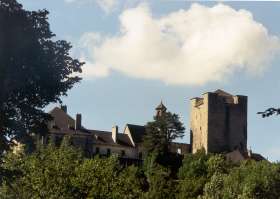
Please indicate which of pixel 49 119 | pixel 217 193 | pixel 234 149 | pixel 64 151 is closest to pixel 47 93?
pixel 49 119

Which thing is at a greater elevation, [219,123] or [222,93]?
[222,93]

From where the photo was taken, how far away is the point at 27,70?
24.7 meters

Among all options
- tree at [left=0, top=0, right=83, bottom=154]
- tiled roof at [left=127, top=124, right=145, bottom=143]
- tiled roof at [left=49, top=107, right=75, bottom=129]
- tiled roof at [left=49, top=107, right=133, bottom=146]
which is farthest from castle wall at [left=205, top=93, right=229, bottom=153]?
tree at [left=0, top=0, right=83, bottom=154]

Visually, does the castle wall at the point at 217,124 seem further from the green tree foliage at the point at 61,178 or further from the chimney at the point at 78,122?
the green tree foliage at the point at 61,178

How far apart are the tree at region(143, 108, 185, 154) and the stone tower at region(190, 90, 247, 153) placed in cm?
1608

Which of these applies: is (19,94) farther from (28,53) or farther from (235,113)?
(235,113)

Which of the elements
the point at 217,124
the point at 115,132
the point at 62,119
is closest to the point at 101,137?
the point at 115,132

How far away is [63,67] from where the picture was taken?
25.8 m

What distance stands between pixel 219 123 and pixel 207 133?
153 inches

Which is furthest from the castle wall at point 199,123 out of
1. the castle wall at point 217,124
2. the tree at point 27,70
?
the tree at point 27,70

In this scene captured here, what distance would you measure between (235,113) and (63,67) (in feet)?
386

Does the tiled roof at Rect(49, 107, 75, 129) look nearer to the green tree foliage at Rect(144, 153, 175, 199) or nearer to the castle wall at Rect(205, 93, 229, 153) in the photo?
the green tree foliage at Rect(144, 153, 175, 199)

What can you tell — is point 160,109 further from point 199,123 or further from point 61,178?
point 61,178

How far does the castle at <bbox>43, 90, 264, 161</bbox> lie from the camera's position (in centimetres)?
12975
